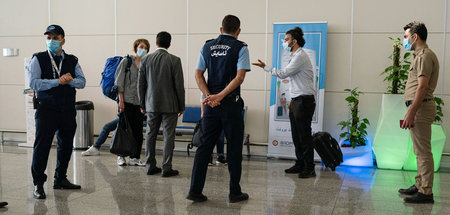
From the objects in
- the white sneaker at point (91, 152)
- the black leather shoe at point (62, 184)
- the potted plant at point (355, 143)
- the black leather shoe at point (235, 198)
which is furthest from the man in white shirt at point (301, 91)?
the white sneaker at point (91, 152)

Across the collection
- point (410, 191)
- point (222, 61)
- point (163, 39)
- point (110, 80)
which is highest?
point (163, 39)

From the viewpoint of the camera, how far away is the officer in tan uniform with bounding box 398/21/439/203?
3963 millimetres

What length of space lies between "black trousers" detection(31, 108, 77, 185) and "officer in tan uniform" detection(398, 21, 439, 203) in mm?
3189

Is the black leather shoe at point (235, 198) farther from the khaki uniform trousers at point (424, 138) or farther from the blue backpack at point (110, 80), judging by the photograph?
the blue backpack at point (110, 80)

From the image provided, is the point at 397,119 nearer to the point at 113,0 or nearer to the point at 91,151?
the point at 91,151

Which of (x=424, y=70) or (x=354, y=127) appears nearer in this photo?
(x=424, y=70)

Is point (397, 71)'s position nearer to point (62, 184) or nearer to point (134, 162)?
point (134, 162)

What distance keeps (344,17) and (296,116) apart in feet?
7.10

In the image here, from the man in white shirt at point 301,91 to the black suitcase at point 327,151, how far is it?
41cm

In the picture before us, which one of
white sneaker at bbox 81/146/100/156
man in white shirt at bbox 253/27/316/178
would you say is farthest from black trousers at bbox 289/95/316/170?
white sneaker at bbox 81/146/100/156

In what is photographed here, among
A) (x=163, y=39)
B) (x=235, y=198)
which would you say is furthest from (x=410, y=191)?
(x=163, y=39)

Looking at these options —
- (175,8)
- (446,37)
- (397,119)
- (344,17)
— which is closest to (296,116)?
(397,119)

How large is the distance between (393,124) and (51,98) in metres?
4.29

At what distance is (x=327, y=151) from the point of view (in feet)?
19.0
